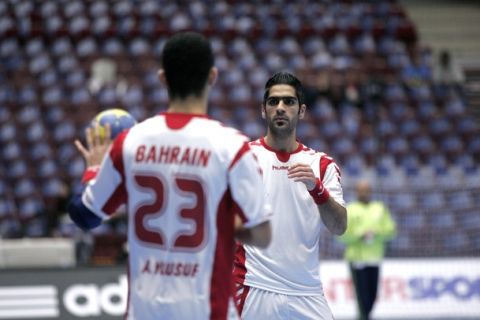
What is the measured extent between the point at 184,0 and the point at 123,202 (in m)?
21.4

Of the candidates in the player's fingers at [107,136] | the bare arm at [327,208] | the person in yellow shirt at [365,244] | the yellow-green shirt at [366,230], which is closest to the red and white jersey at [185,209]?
the player's fingers at [107,136]

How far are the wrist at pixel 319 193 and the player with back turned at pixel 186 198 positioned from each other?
167 cm

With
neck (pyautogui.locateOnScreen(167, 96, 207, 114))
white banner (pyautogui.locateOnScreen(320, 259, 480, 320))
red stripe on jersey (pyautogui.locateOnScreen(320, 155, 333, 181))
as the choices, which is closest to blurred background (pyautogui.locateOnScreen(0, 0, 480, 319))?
white banner (pyautogui.locateOnScreen(320, 259, 480, 320))

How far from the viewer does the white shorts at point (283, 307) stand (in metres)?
5.98

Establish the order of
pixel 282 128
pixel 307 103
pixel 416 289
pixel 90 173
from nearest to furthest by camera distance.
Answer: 1. pixel 90 173
2. pixel 282 128
3. pixel 416 289
4. pixel 307 103

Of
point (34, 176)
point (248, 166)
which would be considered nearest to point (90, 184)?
point (248, 166)

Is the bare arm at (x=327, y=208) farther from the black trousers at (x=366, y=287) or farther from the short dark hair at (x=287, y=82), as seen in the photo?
the black trousers at (x=366, y=287)

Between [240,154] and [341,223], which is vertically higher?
[240,154]

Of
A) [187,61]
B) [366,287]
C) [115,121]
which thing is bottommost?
[366,287]

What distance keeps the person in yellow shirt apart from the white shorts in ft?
23.8

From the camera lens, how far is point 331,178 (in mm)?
5992

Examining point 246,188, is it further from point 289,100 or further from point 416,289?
point 416,289

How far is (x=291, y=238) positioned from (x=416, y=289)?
9213 millimetres

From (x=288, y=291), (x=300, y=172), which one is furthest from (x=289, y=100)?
(x=288, y=291)
